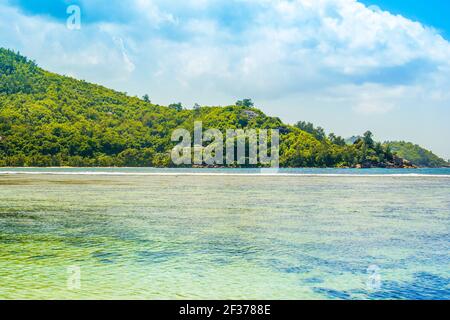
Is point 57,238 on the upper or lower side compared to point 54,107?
lower

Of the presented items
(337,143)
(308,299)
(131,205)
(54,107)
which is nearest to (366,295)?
(308,299)

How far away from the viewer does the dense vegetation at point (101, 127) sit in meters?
141

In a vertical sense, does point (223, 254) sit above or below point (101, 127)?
below

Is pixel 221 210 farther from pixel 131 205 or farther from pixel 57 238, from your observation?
pixel 57 238

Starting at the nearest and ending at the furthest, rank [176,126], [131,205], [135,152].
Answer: [131,205], [135,152], [176,126]

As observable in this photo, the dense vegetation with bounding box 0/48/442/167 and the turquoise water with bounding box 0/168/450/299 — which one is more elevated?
the dense vegetation with bounding box 0/48/442/167

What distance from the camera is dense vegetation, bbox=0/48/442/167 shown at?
464 feet

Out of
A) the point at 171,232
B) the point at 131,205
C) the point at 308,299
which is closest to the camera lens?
the point at 308,299

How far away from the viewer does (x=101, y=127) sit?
159500 mm

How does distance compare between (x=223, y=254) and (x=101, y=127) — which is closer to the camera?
(x=223, y=254)

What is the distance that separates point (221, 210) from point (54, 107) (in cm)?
14310

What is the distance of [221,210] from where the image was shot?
29.8 metres

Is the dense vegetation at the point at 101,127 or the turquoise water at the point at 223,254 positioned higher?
the dense vegetation at the point at 101,127

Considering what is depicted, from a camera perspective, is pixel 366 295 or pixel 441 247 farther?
pixel 441 247
